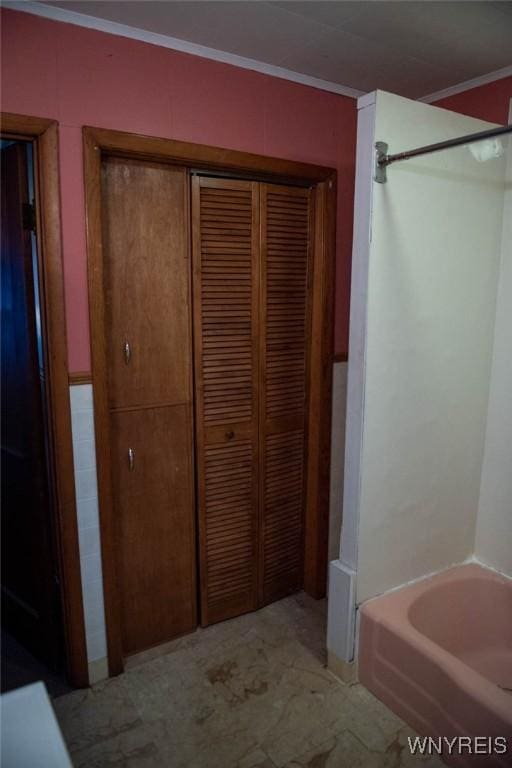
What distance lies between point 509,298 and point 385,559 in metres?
1.06

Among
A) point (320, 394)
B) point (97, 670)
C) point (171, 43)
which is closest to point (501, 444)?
point (320, 394)

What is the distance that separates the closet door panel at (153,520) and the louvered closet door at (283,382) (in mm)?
362

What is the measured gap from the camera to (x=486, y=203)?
185cm

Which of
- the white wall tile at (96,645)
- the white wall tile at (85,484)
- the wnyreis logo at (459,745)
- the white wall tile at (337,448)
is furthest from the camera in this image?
the white wall tile at (337,448)

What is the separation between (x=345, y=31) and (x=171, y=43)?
55 centimetres

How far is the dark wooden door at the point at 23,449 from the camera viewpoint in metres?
1.64

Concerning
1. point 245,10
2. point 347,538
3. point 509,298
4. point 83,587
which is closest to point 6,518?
point 83,587

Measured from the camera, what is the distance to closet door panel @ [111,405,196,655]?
1.86 meters

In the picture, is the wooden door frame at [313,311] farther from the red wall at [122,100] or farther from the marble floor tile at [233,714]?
the marble floor tile at [233,714]

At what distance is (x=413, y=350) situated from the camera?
176 cm

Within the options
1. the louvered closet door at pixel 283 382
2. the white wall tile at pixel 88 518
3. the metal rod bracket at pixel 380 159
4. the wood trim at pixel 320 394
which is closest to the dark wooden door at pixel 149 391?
the white wall tile at pixel 88 518

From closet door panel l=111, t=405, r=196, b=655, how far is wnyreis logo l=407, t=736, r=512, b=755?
94 centimetres

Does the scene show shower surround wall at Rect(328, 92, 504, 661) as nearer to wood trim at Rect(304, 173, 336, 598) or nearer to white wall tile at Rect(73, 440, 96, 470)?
wood trim at Rect(304, 173, 336, 598)

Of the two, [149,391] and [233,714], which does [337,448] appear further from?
[233,714]
